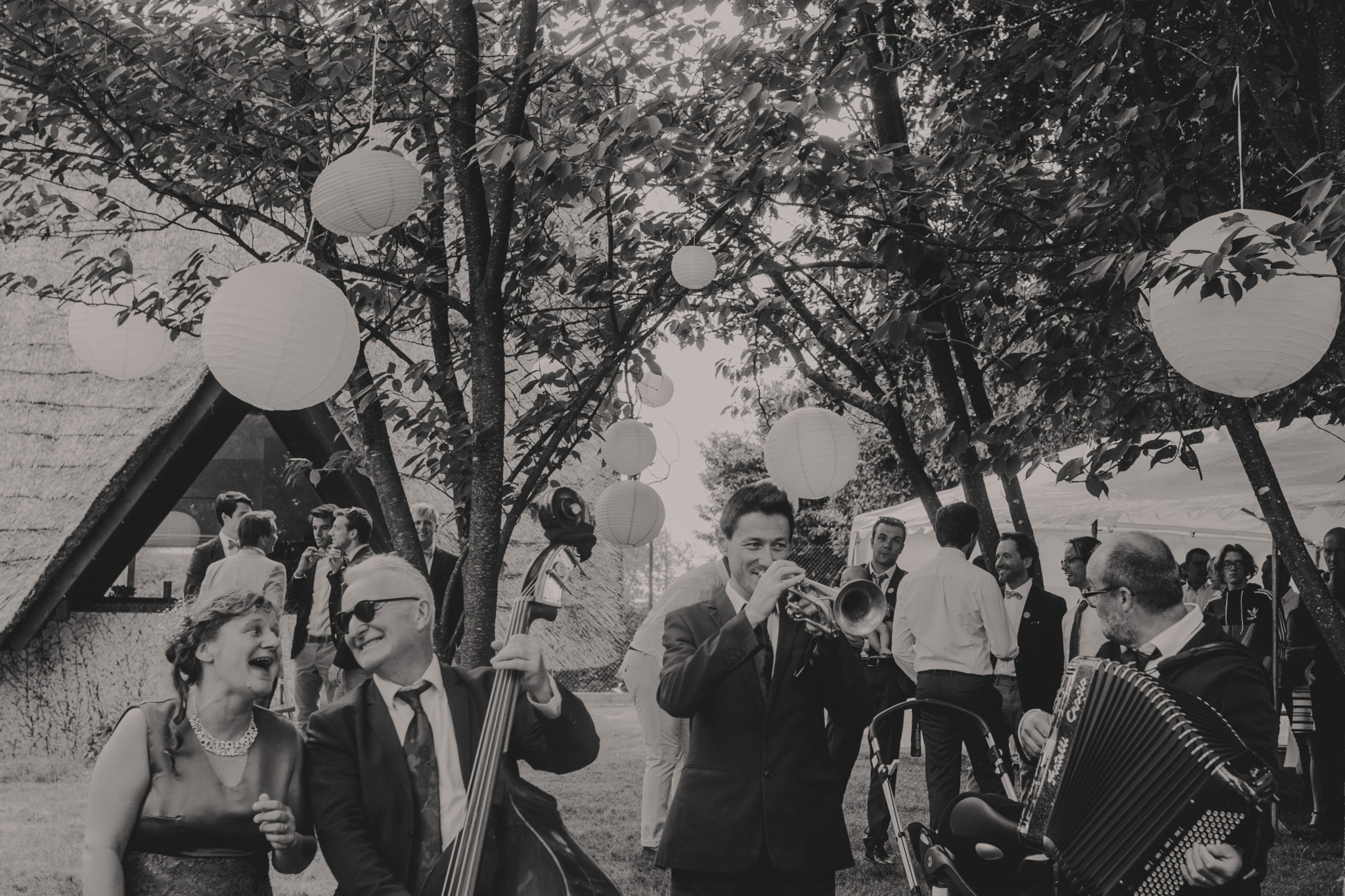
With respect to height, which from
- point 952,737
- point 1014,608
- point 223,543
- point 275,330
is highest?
point 275,330

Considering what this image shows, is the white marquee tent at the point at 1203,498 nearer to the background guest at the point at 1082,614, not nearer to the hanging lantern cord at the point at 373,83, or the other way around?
the background guest at the point at 1082,614

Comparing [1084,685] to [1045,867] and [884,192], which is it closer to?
[1045,867]

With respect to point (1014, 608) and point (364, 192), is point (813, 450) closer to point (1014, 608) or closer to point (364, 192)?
point (1014, 608)

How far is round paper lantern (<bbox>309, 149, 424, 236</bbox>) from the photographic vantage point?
13.2 ft

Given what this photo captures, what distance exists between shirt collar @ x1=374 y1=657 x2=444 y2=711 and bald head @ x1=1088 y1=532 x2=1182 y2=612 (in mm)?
1929

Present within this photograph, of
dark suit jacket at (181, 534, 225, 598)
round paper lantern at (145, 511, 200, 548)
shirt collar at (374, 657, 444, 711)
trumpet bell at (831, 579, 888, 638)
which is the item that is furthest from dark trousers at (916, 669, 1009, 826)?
round paper lantern at (145, 511, 200, 548)

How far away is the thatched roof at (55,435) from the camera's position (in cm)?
934

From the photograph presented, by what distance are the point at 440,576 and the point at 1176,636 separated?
4.76 metres

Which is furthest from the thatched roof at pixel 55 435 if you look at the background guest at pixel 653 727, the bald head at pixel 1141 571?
the bald head at pixel 1141 571

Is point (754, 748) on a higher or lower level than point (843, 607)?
lower

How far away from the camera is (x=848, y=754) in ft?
15.3

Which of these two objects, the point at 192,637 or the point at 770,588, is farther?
the point at 770,588

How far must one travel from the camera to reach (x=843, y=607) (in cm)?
309

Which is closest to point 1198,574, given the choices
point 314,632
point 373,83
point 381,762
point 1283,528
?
point 1283,528
